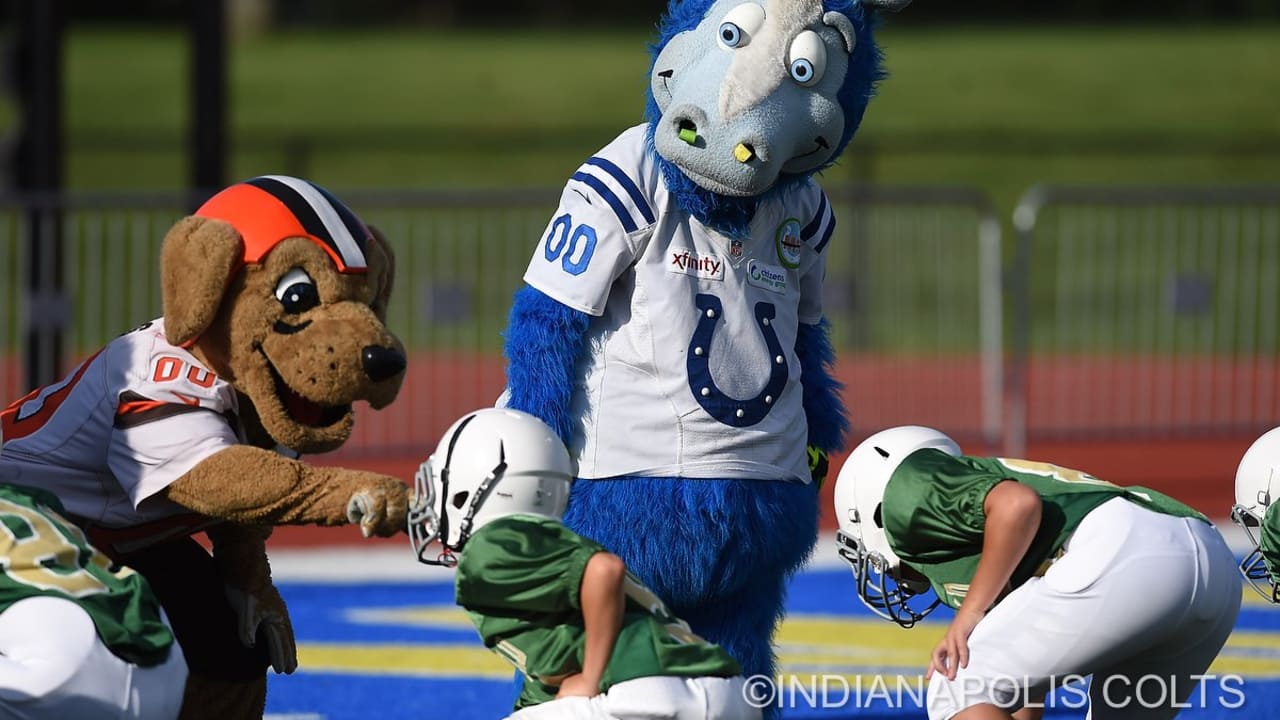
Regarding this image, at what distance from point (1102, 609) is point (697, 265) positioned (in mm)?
1265

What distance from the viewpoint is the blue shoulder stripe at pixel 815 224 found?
4.72 metres

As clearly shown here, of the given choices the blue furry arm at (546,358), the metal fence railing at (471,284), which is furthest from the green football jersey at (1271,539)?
the metal fence railing at (471,284)

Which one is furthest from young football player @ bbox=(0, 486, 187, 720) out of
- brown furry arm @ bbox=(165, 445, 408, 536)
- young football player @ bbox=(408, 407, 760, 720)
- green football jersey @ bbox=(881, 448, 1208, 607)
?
green football jersey @ bbox=(881, 448, 1208, 607)

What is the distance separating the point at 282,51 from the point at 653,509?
34.5 m

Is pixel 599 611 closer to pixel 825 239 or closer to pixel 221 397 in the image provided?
pixel 221 397

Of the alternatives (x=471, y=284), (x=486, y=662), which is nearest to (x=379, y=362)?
(x=486, y=662)

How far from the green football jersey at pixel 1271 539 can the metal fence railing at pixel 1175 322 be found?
5.47 meters

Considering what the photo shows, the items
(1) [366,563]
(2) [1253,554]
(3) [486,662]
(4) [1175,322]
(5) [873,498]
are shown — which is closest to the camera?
(5) [873,498]

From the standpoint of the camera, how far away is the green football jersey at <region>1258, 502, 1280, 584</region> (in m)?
4.02

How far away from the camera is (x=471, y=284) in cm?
1120

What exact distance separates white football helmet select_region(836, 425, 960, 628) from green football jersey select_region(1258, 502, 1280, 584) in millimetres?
678

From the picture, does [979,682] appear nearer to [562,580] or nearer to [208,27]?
[562,580]

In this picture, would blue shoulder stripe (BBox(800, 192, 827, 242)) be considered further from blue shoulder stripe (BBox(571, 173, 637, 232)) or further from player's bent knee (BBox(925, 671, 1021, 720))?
player's bent knee (BBox(925, 671, 1021, 720))

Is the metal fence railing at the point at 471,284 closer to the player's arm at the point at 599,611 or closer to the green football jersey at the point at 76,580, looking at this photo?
the green football jersey at the point at 76,580
